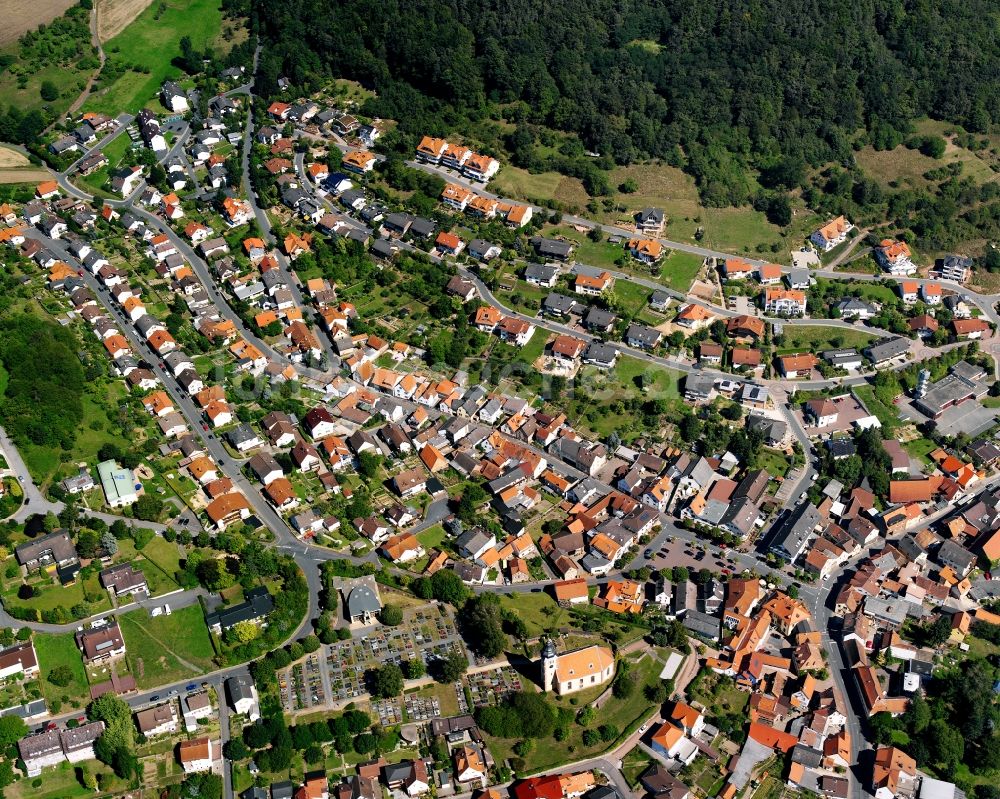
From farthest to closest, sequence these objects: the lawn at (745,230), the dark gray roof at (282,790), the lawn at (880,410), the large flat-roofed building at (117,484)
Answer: the lawn at (745,230), the lawn at (880,410), the large flat-roofed building at (117,484), the dark gray roof at (282,790)

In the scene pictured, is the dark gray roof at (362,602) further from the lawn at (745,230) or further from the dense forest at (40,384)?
the lawn at (745,230)

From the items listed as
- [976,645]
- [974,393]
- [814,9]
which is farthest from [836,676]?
[814,9]

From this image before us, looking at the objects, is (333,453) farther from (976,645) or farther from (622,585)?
(976,645)

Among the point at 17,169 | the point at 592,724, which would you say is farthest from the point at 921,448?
the point at 17,169

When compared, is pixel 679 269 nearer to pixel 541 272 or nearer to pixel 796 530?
pixel 541 272

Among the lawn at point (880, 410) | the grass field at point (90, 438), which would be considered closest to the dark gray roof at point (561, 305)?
the lawn at point (880, 410)

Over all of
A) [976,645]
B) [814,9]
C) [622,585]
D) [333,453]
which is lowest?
[976,645]
